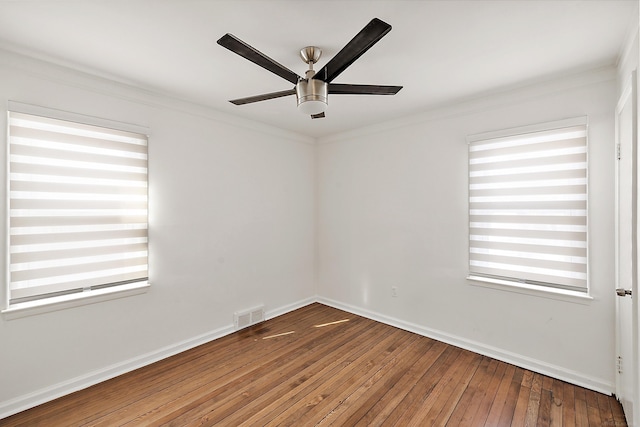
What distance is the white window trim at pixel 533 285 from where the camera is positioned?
7.77 ft

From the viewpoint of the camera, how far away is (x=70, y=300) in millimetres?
2293

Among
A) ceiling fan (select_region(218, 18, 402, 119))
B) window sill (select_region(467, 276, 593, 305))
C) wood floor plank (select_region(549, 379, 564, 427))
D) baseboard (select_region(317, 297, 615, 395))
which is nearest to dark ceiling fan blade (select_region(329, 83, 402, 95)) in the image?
ceiling fan (select_region(218, 18, 402, 119))

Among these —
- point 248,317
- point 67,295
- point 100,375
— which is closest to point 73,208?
point 67,295

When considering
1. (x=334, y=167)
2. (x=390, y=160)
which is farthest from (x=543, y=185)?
(x=334, y=167)

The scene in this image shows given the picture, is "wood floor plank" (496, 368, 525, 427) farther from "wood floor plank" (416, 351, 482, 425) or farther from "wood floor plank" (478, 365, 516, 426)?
"wood floor plank" (416, 351, 482, 425)

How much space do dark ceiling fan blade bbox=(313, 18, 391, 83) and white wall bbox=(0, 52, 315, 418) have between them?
192 cm

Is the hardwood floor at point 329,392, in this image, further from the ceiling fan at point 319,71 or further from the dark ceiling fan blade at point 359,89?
the dark ceiling fan blade at point 359,89

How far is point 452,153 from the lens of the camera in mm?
3113

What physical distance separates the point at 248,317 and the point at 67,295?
182 centimetres

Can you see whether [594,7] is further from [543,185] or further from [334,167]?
[334,167]

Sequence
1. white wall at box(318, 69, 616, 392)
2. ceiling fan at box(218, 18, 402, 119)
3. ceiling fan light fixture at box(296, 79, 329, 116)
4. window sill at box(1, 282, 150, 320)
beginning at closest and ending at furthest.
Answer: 1. ceiling fan at box(218, 18, 402, 119)
2. ceiling fan light fixture at box(296, 79, 329, 116)
3. window sill at box(1, 282, 150, 320)
4. white wall at box(318, 69, 616, 392)

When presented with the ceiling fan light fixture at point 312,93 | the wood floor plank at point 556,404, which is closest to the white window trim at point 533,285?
the wood floor plank at point 556,404

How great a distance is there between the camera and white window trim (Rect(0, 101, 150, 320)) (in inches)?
81.4

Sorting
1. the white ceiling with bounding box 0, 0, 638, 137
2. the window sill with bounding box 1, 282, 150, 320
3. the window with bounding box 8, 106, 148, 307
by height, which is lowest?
the window sill with bounding box 1, 282, 150, 320
